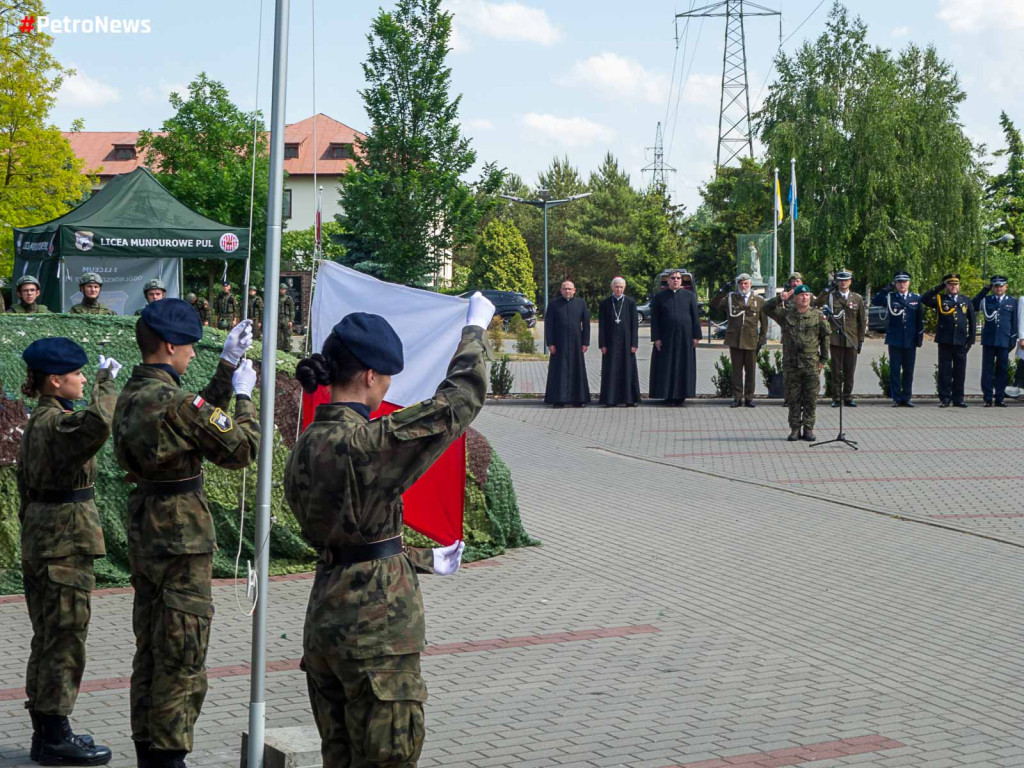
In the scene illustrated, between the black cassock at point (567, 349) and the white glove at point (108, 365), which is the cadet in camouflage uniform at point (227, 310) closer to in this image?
the black cassock at point (567, 349)

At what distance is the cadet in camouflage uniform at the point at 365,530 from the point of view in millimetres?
3533

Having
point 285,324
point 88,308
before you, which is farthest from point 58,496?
point 285,324

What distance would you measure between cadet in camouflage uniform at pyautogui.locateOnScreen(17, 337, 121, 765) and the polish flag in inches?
38.8

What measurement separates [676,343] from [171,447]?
16.6 meters

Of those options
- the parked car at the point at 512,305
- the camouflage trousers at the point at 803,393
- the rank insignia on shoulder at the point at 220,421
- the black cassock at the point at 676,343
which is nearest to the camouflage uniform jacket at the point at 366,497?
the rank insignia on shoulder at the point at 220,421

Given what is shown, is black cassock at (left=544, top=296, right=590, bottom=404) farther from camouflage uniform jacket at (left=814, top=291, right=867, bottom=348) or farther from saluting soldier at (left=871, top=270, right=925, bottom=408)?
saluting soldier at (left=871, top=270, right=925, bottom=408)

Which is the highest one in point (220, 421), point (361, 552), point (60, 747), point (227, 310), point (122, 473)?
point (227, 310)

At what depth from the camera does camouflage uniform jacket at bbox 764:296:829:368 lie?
16.2 metres

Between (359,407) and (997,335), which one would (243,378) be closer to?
(359,407)

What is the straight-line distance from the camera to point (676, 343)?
2075 centimetres

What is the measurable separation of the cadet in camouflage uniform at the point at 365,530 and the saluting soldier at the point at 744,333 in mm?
16917

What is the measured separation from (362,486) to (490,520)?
5.82 metres

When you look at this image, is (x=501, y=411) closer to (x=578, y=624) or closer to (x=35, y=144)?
(x=578, y=624)

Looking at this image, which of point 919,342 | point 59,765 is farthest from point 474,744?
point 919,342
